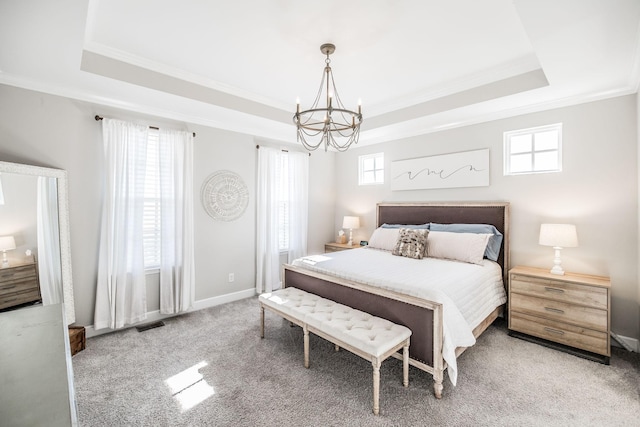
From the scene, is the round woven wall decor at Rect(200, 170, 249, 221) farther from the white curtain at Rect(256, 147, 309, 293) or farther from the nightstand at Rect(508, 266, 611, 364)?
the nightstand at Rect(508, 266, 611, 364)

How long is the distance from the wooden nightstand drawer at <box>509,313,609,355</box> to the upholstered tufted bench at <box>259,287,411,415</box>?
1.54m

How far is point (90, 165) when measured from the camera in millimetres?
2895

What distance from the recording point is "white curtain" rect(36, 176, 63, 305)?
248cm

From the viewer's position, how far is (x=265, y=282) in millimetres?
4262

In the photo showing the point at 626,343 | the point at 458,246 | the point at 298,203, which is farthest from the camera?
the point at 298,203

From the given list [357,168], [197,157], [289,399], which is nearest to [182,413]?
[289,399]

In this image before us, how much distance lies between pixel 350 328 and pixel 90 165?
9.76 feet

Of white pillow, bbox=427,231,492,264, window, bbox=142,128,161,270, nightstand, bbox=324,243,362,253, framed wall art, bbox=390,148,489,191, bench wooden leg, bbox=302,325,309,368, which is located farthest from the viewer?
nightstand, bbox=324,243,362,253

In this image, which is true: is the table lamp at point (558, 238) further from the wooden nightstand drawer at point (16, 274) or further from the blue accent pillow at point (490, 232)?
the wooden nightstand drawer at point (16, 274)

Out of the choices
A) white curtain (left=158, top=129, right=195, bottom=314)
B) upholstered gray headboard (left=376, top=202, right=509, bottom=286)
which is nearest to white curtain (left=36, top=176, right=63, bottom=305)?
white curtain (left=158, top=129, right=195, bottom=314)

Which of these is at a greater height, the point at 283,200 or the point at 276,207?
the point at 283,200

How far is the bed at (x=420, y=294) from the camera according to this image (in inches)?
80.6

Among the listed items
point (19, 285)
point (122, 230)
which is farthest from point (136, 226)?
point (19, 285)

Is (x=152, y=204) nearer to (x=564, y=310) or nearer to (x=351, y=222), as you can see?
(x=351, y=222)
